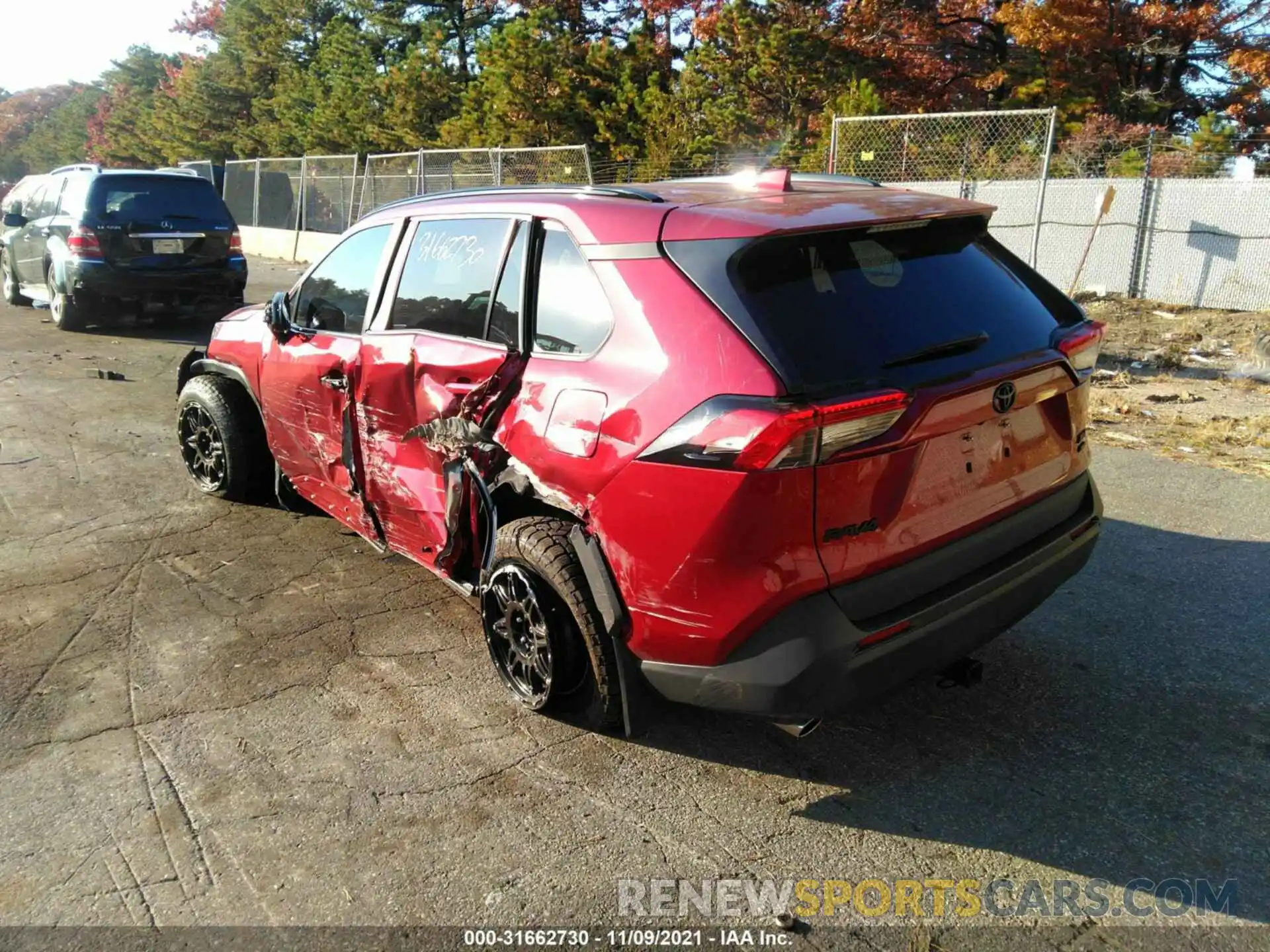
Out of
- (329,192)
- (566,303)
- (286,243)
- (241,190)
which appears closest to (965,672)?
(566,303)

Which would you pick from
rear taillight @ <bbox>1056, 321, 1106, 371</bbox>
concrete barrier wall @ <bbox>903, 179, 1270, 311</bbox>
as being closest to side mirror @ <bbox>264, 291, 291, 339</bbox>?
rear taillight @ <bbox>1056, 321, 1106, 371</bbox>

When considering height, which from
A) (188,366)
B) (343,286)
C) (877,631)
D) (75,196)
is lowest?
(877,631)

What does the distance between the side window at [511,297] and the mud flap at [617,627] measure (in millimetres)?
800

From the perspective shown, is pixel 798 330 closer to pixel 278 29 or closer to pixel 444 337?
pixel 444 337

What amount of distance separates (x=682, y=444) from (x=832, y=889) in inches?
48.9

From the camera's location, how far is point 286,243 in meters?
22.4

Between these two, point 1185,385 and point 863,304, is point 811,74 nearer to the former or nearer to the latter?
point 1185,385

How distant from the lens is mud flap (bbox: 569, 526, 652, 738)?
110 inches

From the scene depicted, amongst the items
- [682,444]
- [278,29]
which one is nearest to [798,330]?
[682,444]

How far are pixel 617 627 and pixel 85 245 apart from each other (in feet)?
35.0

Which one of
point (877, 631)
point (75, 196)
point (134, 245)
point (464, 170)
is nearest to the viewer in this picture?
point (877, 631)

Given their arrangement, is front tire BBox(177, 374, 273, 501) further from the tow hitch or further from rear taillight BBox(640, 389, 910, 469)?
the tow hitch

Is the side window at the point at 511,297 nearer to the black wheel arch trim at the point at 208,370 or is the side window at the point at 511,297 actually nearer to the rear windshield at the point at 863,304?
the rear windshield at the point at 863,304

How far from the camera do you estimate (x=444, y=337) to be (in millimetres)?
3600
